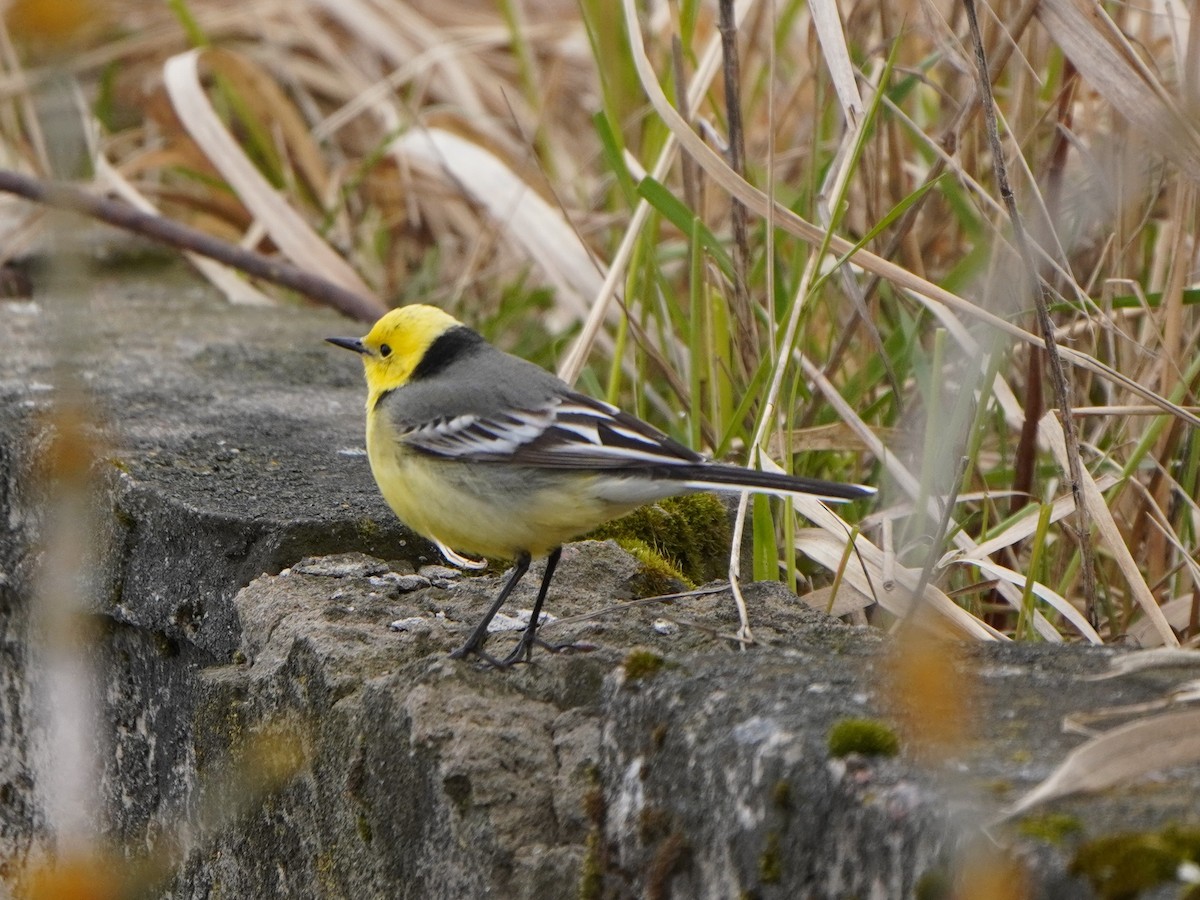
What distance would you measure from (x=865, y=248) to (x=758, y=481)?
101cm

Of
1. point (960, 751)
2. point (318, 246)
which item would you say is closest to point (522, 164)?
point (318, 246)

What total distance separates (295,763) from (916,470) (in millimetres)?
→ 1396

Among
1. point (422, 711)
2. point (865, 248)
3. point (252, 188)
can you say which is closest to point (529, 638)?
point (422, 711)

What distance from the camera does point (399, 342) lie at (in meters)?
3.07

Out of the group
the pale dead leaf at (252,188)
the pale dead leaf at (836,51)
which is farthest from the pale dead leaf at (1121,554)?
the pale dead leaf at (252,188)

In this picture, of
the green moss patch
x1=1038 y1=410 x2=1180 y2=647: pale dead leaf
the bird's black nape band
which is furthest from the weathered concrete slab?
x1=1038 y1=410 x2=1180 y2=647: pale dead leaf

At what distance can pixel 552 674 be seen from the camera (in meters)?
2.09

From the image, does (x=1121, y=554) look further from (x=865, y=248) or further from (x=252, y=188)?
(x=252, y=188)

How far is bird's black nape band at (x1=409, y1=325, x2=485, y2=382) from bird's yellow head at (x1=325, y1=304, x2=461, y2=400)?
11mm

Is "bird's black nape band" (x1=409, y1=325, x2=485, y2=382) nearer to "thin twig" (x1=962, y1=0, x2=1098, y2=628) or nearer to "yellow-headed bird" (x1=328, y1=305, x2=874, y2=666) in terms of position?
"yellow-headed bird" (x1=328, y1=305, x2=874, y2=666)

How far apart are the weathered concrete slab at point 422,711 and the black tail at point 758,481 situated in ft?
0.62

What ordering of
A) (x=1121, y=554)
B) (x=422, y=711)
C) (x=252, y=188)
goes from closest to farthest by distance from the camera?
(x=422, y=711), (x=1121, y=554), (x=252, y=188)

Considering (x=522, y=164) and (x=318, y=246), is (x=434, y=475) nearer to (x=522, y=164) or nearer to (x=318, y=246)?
(x=318, y=246)

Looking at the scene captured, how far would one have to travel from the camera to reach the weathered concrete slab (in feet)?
4.88
